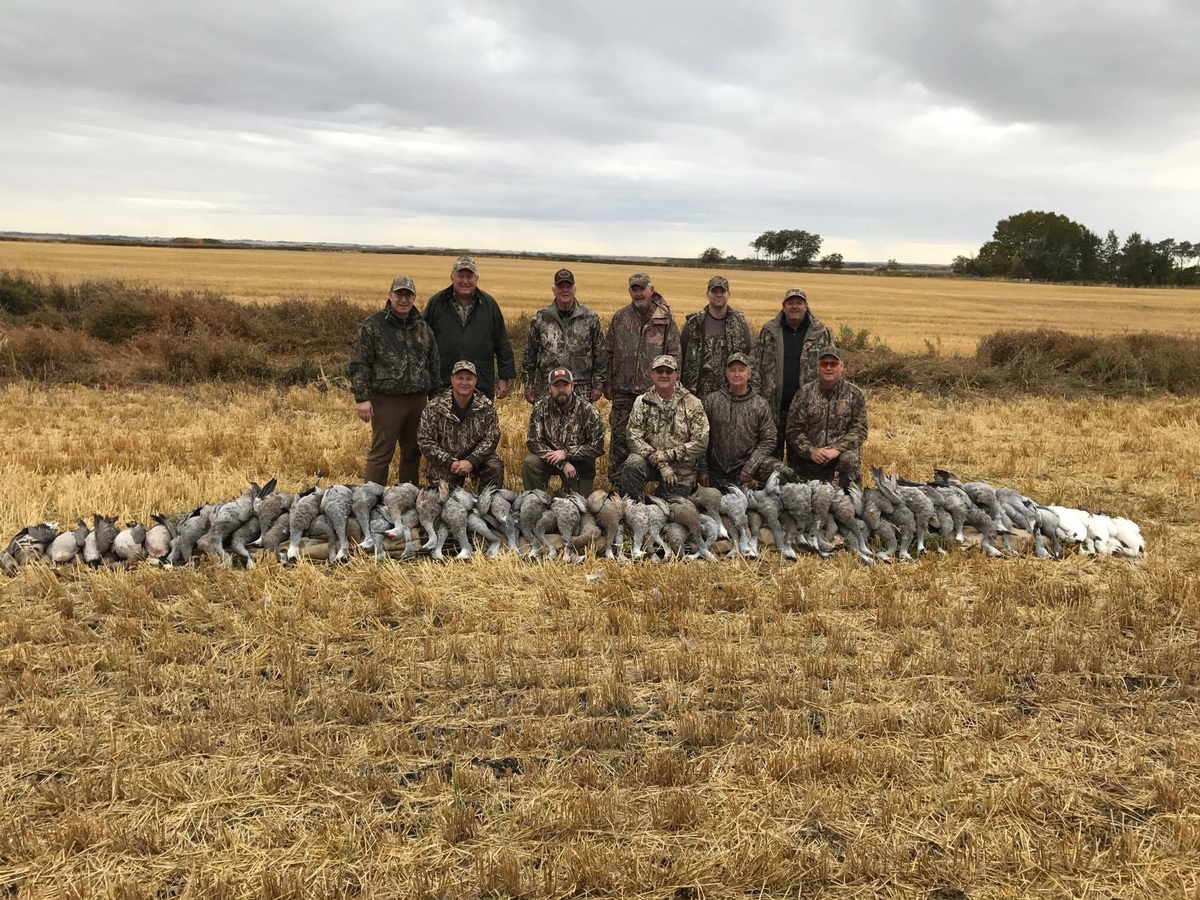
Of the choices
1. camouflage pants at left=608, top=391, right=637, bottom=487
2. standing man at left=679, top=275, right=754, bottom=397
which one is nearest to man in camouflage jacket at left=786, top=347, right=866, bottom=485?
standing man at left=679, top=275, right=754, bottom=397

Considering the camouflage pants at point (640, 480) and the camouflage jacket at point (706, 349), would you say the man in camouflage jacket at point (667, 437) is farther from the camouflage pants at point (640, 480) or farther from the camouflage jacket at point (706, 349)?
the camouflage jacket at point (706, 349)

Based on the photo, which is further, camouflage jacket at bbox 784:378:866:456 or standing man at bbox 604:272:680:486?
standing man at bbox 604:272:680:486

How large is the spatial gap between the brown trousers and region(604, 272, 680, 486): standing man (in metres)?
1.94

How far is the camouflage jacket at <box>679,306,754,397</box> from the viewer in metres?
7.98

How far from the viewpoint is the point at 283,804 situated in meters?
3.37

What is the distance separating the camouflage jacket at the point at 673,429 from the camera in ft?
23.7

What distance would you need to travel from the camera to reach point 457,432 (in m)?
7.36

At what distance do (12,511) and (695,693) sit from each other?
243 inches

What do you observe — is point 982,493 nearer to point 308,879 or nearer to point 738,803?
point 738,803

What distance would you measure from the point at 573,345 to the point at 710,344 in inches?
54.5

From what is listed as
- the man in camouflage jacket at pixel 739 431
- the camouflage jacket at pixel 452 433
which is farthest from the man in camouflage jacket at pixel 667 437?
the camouflage jacket at pixel 452 433

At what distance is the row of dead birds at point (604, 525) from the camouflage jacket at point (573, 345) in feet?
5.16

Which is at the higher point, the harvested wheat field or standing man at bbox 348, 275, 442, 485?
standing man at bbox 348, 275, 442, 485

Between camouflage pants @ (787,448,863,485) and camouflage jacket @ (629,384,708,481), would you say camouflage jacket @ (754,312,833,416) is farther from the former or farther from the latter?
camouflage jacket @ (629,384,708,481)
